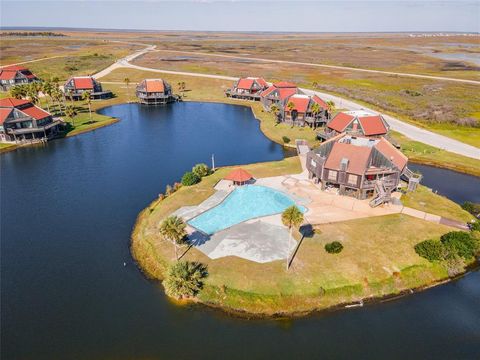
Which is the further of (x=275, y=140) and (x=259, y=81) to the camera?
(x=259, y=81)

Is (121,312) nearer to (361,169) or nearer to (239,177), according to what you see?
(239,177)

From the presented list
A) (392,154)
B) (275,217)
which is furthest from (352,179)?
(275,217)

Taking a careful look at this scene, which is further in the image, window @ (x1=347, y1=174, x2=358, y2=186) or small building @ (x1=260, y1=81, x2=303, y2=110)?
small building @ (x1=260, y1=81, x2=303, y2=110)

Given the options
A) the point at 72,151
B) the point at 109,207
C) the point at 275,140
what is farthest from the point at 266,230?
the point at 72,151

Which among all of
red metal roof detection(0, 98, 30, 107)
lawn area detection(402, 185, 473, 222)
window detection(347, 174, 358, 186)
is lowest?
lawn area detection(402, 185, 473, 222)

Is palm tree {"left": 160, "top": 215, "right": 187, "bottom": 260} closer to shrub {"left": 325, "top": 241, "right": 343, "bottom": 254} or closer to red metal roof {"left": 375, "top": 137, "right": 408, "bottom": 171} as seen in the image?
shrub {"left": 325, "top": 241, "right": 343, "bottom": 254}

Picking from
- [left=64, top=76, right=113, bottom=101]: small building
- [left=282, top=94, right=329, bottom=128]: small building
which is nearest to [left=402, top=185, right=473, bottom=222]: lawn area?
[left=282, top=94, right=329, bottom=128]: small building

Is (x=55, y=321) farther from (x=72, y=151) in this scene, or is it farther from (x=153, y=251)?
(x=72, y=151)
